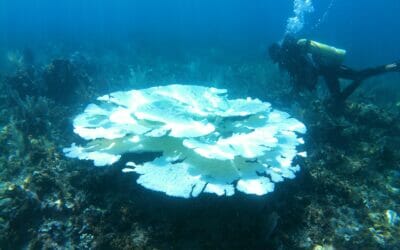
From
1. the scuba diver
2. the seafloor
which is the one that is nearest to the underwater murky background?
the seafloor

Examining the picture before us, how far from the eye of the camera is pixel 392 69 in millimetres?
8898

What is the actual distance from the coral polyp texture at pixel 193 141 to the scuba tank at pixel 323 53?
3.60 meters

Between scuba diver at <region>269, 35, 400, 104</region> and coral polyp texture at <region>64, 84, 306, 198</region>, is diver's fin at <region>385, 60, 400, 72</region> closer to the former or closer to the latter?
scuba diver at <region>269, 35, 400, 104</region>

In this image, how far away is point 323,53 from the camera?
28.9 ft

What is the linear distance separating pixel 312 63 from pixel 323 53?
0.43m

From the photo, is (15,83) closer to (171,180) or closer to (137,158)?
(137,158)

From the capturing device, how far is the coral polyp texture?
4520 mm

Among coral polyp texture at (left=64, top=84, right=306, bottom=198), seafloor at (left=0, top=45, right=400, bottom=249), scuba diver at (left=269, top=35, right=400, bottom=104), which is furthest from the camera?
scuba diver at (left=269, top=35, right=400, bottom=104)

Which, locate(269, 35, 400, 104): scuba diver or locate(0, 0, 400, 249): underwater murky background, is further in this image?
locate(269, 35, 400, 104): scuba diver

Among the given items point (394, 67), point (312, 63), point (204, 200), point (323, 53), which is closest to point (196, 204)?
point (204, 200)

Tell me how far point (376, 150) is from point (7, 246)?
7.88m

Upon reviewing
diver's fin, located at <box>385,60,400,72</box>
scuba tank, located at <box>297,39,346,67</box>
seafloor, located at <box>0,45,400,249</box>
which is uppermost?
scuba tank, located at <box>297,39,346,67</box>

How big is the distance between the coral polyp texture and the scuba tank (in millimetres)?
3597

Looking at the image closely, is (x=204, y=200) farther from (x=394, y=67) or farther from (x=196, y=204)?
(x=394, y=67)
